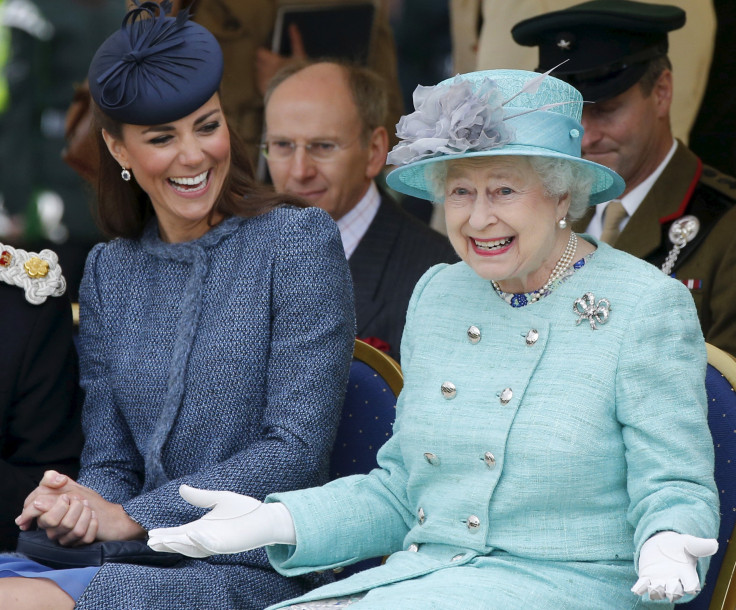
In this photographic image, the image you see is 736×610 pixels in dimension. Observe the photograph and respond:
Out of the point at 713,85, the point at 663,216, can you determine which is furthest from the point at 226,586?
the point at 713,85

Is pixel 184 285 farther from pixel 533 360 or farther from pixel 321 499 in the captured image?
pixel 533 360

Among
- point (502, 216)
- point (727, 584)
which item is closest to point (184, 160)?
point (502, 216)

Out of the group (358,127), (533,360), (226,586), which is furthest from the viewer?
(358,127)

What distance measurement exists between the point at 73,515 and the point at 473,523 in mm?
780

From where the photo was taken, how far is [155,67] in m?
2.67

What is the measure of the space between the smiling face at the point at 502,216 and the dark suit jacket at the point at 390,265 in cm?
140

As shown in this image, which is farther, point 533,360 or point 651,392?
point 533,360

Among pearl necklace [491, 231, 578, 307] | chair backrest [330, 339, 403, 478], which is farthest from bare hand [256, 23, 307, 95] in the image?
pearl necklace [491, 231, 578, 307]

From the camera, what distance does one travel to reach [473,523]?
2186 mm

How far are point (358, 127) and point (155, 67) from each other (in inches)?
69.1

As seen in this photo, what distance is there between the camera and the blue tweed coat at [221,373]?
2.52 m

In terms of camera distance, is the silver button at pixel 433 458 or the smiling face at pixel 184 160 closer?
the silver button at pixel 433 458

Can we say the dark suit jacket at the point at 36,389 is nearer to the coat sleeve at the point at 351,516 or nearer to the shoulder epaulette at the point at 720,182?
the coat sleeve at the point at 351,516

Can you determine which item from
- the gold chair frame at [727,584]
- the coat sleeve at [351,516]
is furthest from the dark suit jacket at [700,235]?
the coat sleeve at [351,516]
